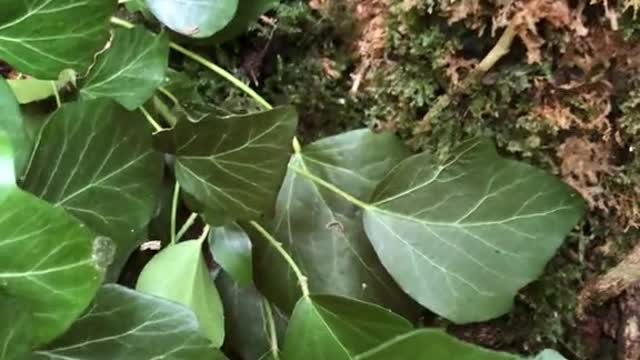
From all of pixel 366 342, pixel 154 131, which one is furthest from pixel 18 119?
pixel 366 342

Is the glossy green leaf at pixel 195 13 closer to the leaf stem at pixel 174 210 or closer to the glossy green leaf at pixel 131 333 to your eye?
the leaf stem at pixel 174 210

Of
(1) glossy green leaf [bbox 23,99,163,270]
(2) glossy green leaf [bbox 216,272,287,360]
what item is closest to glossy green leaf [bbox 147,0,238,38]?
(1) glossy green leaf [bbox 23,99,163,270]

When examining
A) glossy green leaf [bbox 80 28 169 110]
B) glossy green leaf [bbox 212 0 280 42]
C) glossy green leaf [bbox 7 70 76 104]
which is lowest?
glossy green leaf [bbox 7 70 76 104]

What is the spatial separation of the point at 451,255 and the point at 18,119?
0.39 meters

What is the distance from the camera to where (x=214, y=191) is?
2.80 feet

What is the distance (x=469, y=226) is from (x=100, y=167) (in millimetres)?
331

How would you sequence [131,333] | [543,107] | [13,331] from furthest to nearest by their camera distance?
[543,107], [131,333], [13,331]

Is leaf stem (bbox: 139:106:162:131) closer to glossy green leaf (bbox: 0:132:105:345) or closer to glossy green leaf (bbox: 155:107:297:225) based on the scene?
glossy green leaf (bbox: 155:107:297:225)

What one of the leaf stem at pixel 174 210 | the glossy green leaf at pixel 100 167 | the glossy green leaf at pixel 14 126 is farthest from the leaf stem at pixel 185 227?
the glossy green leaf at pixel 14 126

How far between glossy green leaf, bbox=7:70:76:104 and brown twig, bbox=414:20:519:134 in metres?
0.35

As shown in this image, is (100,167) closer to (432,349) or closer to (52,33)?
(52,33)

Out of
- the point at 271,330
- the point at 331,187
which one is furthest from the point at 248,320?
the point at 331,187

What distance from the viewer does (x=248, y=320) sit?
0.95 meters

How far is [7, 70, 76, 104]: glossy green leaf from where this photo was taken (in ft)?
2.97
